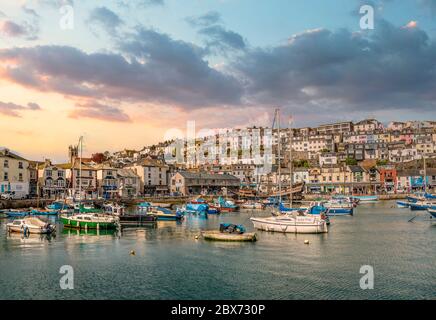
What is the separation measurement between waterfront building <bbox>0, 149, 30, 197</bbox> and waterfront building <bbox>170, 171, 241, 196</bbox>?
45166mm

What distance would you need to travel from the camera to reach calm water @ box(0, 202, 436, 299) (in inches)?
1001

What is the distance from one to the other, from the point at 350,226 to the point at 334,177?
94.8 metres

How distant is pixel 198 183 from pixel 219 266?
102602 mm

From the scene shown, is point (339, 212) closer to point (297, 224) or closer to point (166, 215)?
point (297, 224)

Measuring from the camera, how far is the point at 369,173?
15075cm

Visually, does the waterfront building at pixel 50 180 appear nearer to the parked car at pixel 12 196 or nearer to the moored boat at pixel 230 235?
the parked car at pixel 12 196

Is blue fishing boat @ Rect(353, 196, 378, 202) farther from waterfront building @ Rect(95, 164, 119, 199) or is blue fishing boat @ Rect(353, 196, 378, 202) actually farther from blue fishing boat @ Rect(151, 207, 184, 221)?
blue fishing boat @ Rect(151, 207, 184, 221)

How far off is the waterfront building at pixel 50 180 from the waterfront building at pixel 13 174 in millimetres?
7673

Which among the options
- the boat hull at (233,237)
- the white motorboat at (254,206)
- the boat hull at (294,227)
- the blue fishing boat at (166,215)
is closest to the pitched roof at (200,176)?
the white motorboat at (254,206)

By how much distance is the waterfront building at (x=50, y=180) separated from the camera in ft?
367

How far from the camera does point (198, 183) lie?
442 feet

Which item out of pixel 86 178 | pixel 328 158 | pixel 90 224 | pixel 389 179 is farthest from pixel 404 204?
pixel 86 178
